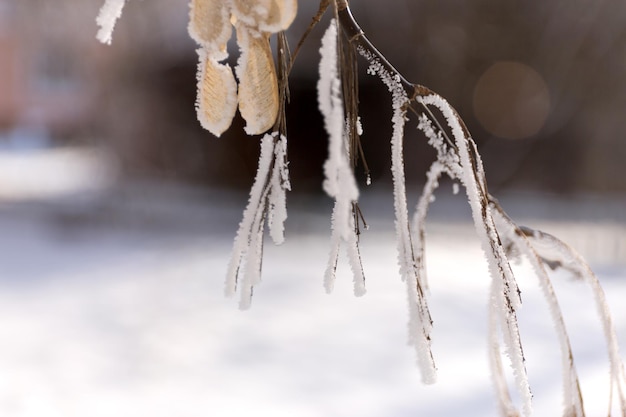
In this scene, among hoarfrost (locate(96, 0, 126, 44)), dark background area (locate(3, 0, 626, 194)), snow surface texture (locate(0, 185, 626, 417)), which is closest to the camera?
hoarfrost (locate(96, 0, 126, 44))

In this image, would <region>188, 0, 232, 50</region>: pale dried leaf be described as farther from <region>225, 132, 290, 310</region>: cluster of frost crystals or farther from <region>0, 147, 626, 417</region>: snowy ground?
<region>0, 147, 626, 417</region>: snowy ground

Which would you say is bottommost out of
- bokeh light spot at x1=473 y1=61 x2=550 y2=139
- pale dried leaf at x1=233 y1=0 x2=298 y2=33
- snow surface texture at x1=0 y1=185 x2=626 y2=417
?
snow surface texture at x1=0 y1=185 x2=626 y2=417

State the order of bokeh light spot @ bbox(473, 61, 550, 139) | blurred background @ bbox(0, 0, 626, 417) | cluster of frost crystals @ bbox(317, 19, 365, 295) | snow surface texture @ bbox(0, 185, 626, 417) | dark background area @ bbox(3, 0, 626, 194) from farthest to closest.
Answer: bokeh light spot @ bbox(473, 61, 550, 139) → dark background area @ bbox(3, 0, 626, 194) → blurred background @ bbox(0, 0, 626, 417) → snow surface texture @ bbox(0, 185, 626, 417) → cluster of frost crystals @ bbox(317, 19, 365, 295)

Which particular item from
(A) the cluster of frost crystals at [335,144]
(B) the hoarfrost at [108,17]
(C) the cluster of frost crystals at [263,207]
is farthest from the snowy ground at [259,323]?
(B) the hoarfrost at [108,17]

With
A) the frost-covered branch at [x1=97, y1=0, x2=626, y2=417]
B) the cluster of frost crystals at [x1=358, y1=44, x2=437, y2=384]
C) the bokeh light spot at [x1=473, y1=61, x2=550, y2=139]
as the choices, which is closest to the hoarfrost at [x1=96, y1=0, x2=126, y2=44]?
the frost-covered branch at [x1=97, y1=0, x2=626, y2=417]

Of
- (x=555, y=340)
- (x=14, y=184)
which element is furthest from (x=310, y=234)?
(x=14, y=184)

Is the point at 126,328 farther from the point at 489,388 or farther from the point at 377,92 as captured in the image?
the point at 377,92

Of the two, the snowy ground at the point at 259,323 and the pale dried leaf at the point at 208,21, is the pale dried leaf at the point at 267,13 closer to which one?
the pale dried leaf at the point at 208,21
